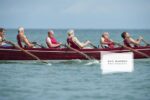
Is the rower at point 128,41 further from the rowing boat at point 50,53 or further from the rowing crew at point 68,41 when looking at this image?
the rowing boat at point 50,53

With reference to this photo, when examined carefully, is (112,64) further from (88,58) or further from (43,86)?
(43,86)

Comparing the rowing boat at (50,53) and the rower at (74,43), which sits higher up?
the rower at (74,43)

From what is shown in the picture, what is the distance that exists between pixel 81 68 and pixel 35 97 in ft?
19.3

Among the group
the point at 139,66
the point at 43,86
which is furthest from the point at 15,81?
the point at 139,66

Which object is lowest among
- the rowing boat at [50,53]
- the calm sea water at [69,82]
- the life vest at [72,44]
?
the calm sea water at [69,82]

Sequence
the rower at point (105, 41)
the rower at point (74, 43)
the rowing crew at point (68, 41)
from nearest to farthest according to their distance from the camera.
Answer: the rowing crew at point (68, 41)
the rower at point (74, 43)
the rower at point (105, 41)

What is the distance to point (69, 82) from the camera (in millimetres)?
14539

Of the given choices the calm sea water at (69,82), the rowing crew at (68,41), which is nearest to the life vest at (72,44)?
the rowing crew at (68,41)

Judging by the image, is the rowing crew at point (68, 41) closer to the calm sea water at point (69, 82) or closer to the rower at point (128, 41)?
the rower at point (128, 41)

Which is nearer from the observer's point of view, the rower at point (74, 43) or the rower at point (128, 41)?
the rower at point (74, 43)

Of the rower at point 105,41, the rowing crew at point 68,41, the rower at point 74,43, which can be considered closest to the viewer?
the rowing crew at point 68,41

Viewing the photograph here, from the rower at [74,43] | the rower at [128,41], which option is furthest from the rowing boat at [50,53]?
the rower at [128,41]

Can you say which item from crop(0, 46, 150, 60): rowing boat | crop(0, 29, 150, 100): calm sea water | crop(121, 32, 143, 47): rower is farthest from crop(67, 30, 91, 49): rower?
crop(121, 32, 143, 47): rower

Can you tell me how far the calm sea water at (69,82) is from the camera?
12352 mm
